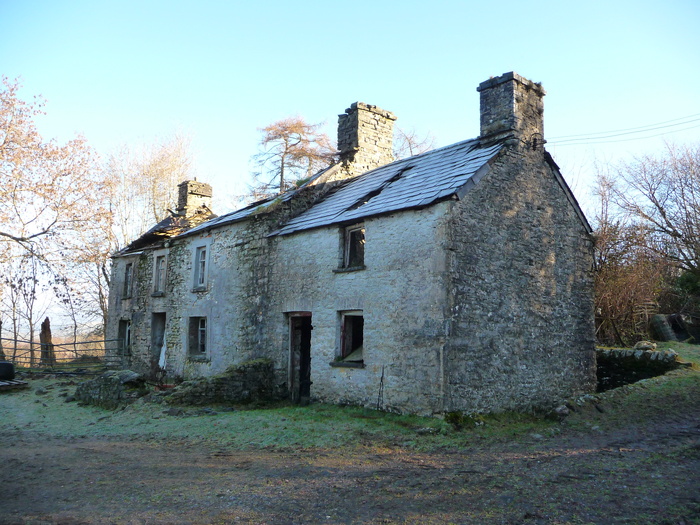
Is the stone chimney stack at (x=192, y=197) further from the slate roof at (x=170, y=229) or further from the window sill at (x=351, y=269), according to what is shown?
the window sill at (x=351, y=269)

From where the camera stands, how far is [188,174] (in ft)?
97.8

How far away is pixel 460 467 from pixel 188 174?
86.4 ft

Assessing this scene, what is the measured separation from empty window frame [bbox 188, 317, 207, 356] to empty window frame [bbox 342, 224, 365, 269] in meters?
6.15

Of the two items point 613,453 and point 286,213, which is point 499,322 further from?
point 286,213

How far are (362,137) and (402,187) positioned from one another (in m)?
5.20

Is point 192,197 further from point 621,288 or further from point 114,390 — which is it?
point 621,288

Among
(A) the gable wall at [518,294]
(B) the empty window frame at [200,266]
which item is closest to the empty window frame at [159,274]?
(B) the empty window frame at [200,266]

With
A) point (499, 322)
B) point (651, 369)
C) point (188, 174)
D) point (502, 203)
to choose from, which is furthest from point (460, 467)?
point (188, 174)

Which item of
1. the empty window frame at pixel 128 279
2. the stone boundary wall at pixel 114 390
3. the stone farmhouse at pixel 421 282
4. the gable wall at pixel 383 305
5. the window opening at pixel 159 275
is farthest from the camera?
the empty window frame at pixel 128 279

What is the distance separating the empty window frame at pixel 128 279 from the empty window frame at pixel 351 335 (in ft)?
39.4

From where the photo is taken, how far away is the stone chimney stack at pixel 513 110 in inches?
457

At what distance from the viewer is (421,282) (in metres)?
9.89

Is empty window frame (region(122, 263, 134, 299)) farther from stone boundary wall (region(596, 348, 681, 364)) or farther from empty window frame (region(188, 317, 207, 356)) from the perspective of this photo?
stone boundary wall (region(596, 348, 681, 364))

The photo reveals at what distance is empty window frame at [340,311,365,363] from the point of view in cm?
1140
